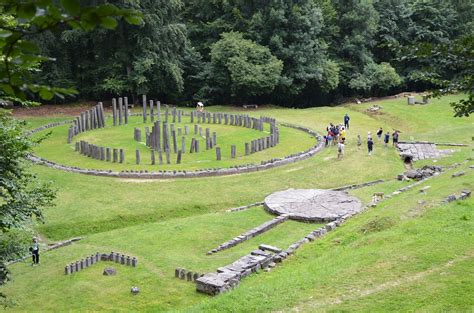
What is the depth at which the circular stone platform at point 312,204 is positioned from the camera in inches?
808

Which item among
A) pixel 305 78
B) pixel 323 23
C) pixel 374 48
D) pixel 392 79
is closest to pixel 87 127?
pixel 305 78

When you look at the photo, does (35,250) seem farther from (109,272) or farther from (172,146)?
(172,146)

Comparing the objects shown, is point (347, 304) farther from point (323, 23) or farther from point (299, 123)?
point (323, 23)

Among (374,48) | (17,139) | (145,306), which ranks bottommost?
(145,306)

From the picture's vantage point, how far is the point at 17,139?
491 inches

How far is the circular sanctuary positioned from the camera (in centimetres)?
2748

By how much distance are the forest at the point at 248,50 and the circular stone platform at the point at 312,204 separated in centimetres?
2326

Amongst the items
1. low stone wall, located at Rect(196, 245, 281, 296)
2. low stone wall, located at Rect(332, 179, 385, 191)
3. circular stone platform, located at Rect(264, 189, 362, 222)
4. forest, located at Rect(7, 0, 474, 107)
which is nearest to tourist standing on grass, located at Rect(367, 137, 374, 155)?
low stone wall, located at Rect(332, 179, 385, 191)

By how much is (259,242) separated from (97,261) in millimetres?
5493

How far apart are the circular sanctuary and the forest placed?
715 cm

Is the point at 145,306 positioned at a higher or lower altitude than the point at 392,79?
lower

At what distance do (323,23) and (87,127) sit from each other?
83.2ft

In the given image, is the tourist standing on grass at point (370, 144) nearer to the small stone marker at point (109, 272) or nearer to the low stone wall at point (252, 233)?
the low stone wall at point (252, 233)

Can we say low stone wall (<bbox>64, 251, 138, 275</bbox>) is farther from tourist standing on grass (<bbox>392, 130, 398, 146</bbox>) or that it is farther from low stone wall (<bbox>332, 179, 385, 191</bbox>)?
tourist standing on grass (<bbox>392, 130, 398, 146</bbox>)
